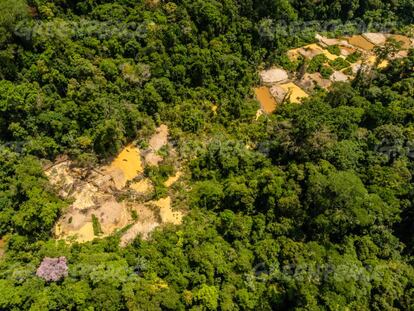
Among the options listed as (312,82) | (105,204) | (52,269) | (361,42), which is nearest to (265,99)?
(312,82)

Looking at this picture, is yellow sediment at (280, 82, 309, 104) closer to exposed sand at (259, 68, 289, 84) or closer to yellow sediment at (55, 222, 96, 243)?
exposed sand at (259, 68, 289, 84)

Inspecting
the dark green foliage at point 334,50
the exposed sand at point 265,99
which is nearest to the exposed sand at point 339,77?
the dark green foliage at point 334,50

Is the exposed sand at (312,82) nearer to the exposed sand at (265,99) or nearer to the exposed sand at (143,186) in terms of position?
the exposed sand at (265,99)

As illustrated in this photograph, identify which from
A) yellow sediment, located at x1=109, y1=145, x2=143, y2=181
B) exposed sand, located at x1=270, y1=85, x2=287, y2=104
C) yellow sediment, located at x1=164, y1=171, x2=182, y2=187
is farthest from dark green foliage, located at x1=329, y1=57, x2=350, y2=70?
yellow sediment, located at x1=109, y1=145, x2=143, y2=181

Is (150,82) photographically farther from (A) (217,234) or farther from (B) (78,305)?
(B) (78,305)

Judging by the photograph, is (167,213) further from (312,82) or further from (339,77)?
(339,77)

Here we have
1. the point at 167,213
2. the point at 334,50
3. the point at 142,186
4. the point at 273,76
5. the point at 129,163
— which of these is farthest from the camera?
the point at 334,50
